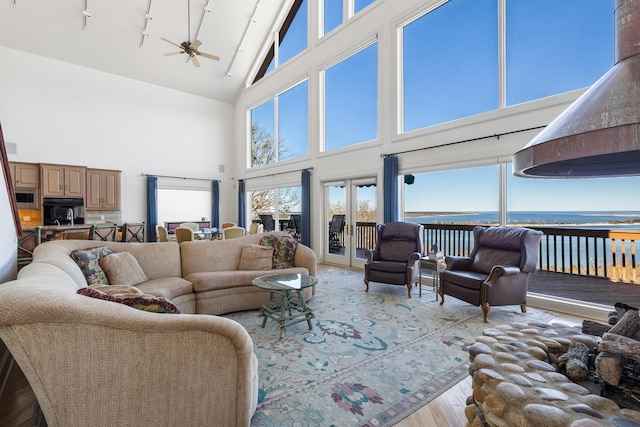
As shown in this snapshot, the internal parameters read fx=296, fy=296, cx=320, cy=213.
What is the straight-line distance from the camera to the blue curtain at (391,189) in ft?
17.2

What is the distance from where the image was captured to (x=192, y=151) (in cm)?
907

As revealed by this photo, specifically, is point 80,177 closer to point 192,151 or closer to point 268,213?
point 192,151

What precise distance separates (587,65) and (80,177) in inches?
378

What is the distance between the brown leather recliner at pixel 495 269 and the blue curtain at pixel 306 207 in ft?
12.3

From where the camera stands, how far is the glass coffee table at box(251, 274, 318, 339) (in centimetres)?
293

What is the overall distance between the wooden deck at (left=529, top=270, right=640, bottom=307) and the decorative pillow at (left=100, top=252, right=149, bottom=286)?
194 inches

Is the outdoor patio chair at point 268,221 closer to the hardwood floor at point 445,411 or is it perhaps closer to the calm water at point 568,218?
the calm water at point 568,218

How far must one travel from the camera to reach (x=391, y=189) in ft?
17.3

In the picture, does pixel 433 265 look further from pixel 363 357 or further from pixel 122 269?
pixel 122 269

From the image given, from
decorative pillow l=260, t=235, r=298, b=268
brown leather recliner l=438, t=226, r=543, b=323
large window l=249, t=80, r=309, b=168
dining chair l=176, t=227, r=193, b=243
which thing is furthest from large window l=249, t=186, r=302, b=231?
brown leather recliner l=438, t=226, r=543, b=323

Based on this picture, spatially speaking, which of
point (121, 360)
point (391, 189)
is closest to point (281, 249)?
point (391, 189)

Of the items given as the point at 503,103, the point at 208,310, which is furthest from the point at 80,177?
the point at 503,103

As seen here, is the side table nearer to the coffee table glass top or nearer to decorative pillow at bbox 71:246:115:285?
the coffee table glass top

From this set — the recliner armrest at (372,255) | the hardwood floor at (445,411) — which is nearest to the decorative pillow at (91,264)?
the hardwood floor at (445,411)
